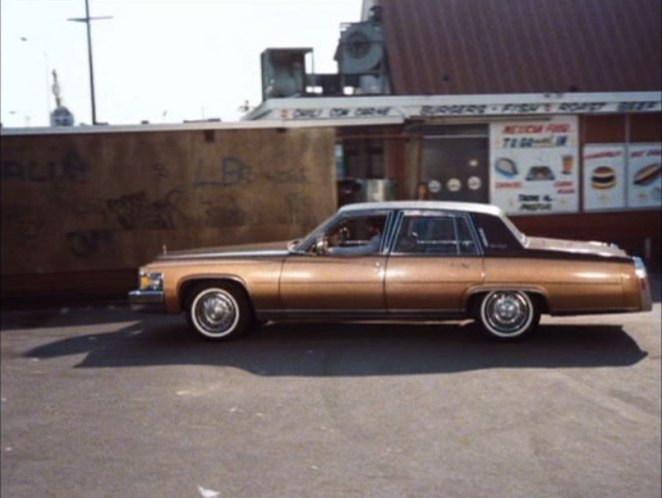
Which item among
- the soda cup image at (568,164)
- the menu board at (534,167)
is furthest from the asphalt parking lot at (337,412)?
the soda cup image at (568,164)

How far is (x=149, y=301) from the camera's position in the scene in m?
8.77

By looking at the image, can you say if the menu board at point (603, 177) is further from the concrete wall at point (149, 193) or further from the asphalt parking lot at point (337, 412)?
the asphalt parking lot at point (337, 412)

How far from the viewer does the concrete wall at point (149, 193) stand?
11.9 m

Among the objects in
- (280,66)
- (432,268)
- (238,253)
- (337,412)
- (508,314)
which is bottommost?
(337,412)

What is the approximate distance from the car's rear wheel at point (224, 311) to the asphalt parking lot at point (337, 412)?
159 millimetres

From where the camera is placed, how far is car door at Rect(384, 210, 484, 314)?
27.0ft

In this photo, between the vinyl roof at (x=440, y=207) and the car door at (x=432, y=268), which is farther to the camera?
the vinyl roof at (x=440, y=207)

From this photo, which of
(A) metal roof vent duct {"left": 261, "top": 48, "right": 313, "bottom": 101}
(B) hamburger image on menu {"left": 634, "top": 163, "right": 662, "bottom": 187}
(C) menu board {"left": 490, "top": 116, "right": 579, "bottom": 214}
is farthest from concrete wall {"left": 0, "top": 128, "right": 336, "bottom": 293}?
(B) hamburger image on menu {"left": 634, "top": 163, "right": 662, "bottom": 187}

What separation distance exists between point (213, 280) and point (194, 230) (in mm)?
3704

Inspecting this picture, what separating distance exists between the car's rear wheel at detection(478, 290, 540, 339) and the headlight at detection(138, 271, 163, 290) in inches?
123

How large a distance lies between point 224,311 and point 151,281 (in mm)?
792

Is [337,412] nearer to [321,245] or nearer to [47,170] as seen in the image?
[321,245]

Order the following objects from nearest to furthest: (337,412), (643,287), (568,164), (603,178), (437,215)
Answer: (337,412) < (643,287) < (437,215) < (568,164) < (603,178)

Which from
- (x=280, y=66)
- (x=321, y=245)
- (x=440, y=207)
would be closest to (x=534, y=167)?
(x=440, y=207)
